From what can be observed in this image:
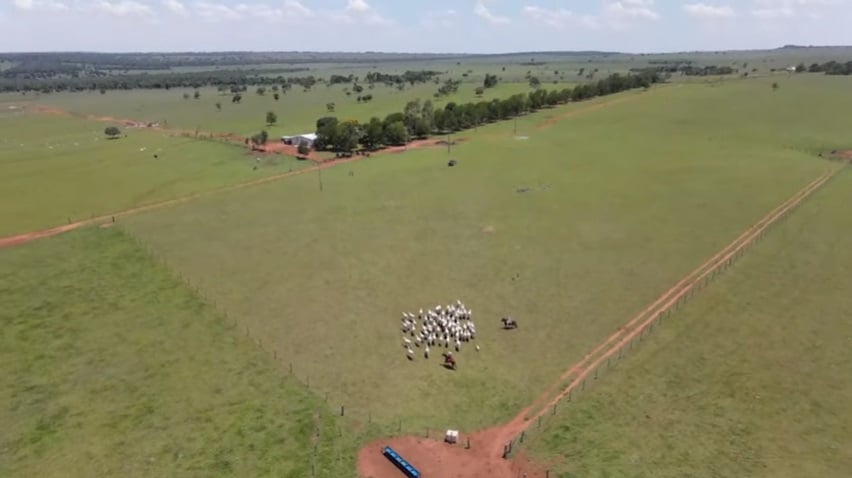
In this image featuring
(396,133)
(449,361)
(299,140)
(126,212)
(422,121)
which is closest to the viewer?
(449,361)

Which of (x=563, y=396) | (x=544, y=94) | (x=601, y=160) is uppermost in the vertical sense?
(x=544, y=94)

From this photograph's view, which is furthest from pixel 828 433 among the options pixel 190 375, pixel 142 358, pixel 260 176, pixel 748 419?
pixel 260 176

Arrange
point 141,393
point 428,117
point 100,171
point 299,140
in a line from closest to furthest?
point 141,393 < point 100,171 < point 299,140 < point 428,117

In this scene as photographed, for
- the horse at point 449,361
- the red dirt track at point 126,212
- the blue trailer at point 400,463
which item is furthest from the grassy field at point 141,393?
the red dirt track at point 126,212

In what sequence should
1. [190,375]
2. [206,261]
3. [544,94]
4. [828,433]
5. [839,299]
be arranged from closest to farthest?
[828,433] → [190,375] → [839,299] → [206,261] → [544,94]

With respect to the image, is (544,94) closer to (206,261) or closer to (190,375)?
(206,261)

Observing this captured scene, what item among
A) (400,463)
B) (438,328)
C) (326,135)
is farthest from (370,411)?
(326,135)

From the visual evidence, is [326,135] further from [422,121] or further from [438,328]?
[438,328]
